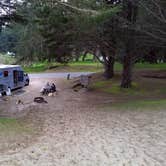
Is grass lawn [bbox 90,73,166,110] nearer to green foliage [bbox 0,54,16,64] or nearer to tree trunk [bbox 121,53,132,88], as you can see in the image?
tree trunk [bbox 121,53,132,88]

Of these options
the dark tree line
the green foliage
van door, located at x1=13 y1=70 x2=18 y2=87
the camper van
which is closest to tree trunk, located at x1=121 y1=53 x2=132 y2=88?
the dark tree line

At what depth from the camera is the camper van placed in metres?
30.0

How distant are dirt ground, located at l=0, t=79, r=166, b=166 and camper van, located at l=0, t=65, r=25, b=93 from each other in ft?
40.3

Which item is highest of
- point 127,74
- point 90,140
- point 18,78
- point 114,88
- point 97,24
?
point 97,24

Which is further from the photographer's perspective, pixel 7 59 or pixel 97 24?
pixel 7 59

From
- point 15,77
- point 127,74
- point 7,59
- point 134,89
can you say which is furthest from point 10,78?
point 7,59

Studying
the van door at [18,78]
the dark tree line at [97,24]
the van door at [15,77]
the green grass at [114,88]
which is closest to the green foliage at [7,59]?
the van door at [18,78]

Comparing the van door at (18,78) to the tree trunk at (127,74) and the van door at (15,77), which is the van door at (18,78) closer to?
the van door at (15,77)

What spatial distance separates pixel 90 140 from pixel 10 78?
21.2 m

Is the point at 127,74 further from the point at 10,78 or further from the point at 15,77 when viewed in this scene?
the point at 15,77

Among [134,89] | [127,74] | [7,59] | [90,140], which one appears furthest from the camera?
[7,59]

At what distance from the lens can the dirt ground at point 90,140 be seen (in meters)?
9.14

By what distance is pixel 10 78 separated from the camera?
3170 cm

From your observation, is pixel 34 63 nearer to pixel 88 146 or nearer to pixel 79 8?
pixel 79 8
